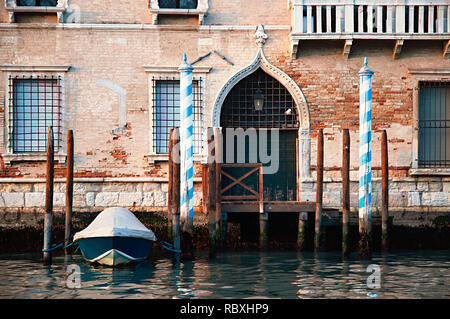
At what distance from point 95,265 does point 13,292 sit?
2239 millimetres

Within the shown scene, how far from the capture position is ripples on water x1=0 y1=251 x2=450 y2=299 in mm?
9062

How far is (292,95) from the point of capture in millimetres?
14352

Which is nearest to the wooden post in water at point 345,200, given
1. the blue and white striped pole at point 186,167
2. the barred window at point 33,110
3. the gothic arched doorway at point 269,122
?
the blue and white striped pole at point 186,167

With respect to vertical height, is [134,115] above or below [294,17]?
below

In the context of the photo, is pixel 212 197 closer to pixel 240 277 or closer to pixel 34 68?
pixel 240 277

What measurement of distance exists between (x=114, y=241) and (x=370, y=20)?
636 centimetres

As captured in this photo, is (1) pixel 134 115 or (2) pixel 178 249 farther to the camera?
(1) pixel 134 115

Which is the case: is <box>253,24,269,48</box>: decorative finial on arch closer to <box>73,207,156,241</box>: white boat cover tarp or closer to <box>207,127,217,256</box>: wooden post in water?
<box>207,127,217,256</box>: wooden post in water

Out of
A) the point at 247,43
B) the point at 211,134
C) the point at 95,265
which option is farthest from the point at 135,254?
the point at 247,43

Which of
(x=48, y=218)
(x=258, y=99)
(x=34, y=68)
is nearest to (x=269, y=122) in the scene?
(x=258, y=99)

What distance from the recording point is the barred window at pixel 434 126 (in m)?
14.4
